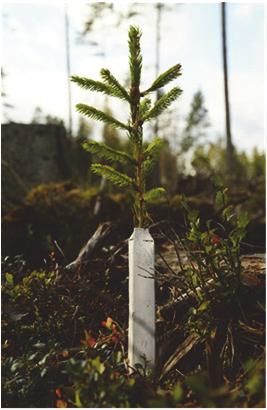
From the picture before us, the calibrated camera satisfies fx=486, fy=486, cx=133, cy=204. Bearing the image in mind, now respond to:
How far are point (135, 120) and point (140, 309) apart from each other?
3.09 ft

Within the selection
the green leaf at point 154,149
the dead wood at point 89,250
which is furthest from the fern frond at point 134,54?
the dead wood at point 89,250

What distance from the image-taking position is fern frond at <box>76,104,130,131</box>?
2496mm

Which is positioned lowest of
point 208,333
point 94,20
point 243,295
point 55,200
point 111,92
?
point 208,333

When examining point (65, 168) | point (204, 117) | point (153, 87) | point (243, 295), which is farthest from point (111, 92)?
point (204, 117)

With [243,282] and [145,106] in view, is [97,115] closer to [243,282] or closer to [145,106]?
[145,106]

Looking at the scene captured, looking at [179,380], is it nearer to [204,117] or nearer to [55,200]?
[55,200]

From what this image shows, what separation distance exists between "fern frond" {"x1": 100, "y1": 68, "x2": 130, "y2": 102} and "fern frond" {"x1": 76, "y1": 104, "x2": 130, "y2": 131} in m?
0.12

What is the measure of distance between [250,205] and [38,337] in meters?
7.22

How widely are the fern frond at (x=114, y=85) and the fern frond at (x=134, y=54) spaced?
0.22ft

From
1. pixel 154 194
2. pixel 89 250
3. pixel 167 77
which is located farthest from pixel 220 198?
pixel 89 250

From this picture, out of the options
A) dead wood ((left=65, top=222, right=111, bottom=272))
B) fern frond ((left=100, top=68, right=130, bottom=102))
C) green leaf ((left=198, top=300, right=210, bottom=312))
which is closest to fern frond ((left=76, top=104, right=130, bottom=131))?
fern frond ((left=100, top=68, right=130, bottom=102))

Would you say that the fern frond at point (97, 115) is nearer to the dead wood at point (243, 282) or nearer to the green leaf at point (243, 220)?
the green leaf at point (243, 220)

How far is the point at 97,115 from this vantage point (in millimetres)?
2541

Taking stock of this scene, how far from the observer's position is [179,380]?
93.7 inches
